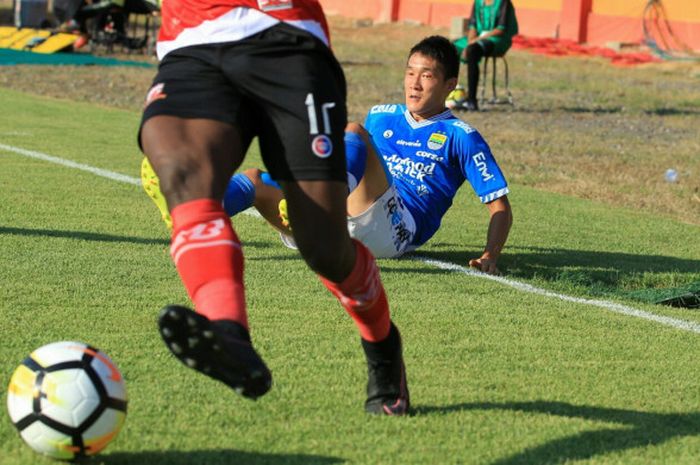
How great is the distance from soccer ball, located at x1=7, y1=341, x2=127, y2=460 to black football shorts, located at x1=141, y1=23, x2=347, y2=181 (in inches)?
29.3

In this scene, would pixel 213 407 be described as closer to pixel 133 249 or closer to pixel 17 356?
pixel 17 356

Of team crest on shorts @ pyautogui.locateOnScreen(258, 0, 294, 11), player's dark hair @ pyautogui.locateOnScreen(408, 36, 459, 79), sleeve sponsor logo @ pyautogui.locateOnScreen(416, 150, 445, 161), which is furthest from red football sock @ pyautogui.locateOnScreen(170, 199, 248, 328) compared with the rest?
player's dark hair @ pyautogui.locateOnScreen(408, 36, 459, 79)

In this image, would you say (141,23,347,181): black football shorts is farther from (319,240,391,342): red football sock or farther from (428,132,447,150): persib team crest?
(428,132,447,150): persib team crest

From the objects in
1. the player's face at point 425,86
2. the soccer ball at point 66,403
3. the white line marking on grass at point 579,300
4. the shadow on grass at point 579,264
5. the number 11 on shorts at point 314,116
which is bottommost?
the shadow on grass at point 579,264

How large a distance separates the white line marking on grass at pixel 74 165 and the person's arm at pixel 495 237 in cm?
336

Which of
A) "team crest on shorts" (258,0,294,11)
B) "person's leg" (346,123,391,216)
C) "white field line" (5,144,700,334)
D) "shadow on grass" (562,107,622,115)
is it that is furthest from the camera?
"shadow on grass" (562,107,622,115)

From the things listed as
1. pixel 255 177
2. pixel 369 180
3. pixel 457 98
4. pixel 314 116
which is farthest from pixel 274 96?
pixel 457 98

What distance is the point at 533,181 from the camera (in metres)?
10.8

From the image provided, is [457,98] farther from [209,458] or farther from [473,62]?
[209,458]

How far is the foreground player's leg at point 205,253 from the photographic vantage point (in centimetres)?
293

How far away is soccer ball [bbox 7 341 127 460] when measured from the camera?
3250mm

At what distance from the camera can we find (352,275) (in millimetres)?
3541

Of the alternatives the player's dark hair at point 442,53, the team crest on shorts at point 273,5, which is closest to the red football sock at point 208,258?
the team crest on shorts at point 273,5

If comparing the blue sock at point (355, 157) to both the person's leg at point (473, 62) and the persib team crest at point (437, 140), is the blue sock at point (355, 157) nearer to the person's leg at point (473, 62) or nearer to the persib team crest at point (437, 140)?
the persib team crest at point (437, 140)
